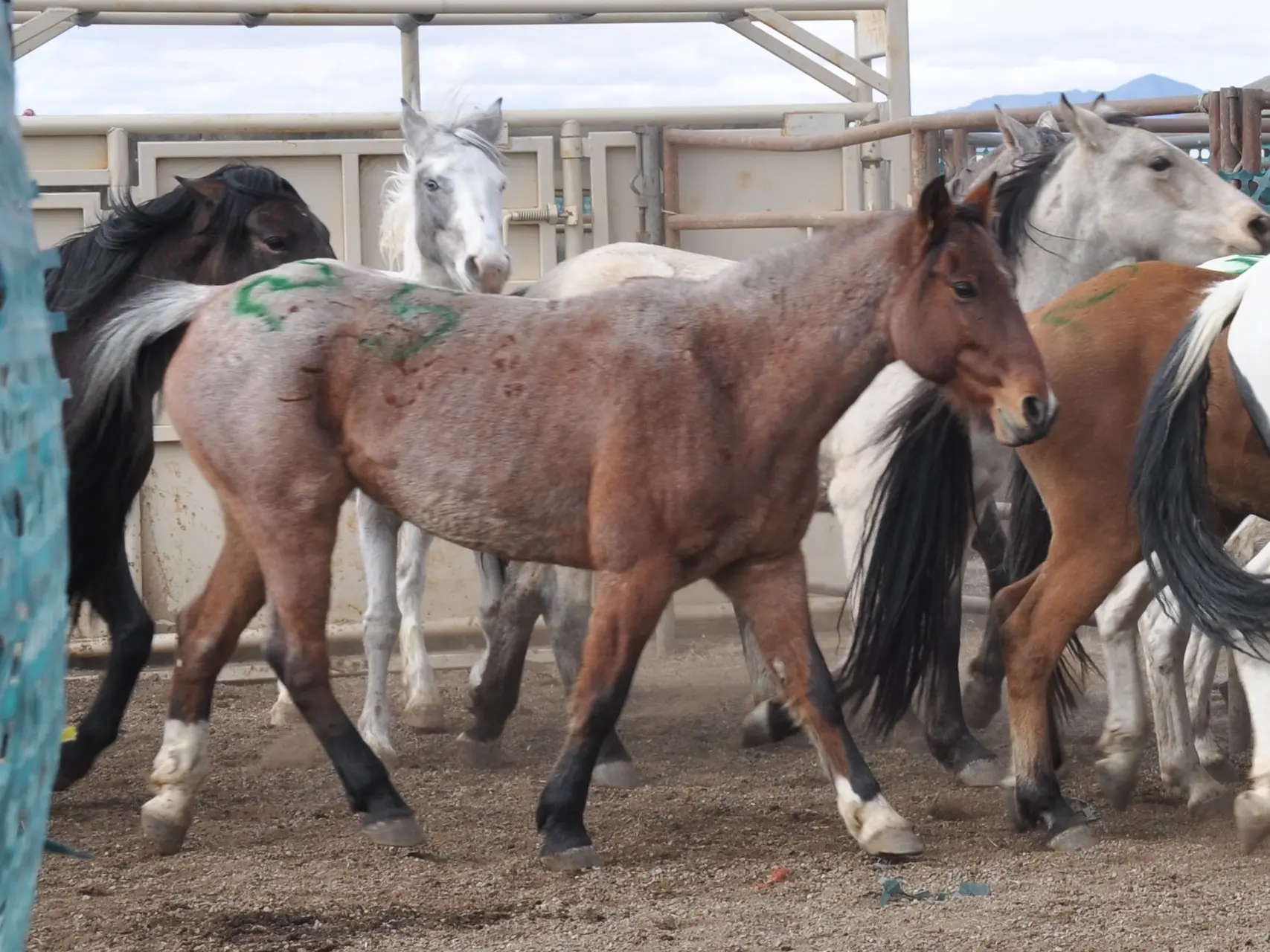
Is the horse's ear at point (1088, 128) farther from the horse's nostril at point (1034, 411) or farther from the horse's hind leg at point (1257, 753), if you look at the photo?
the horse's hind leg at point (1257, 753)

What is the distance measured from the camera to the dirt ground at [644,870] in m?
3.29

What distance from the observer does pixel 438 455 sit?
4.07 metres

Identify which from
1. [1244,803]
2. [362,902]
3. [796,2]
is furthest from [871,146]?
[362,902]

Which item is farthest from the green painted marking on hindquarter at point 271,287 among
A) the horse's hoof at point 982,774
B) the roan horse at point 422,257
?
the horse's hoof at point 982,774

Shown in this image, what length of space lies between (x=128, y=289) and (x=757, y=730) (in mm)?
2491

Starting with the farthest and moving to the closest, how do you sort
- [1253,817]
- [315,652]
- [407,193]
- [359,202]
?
[359,202]
[407,193]
[315,652]
[1253,817]

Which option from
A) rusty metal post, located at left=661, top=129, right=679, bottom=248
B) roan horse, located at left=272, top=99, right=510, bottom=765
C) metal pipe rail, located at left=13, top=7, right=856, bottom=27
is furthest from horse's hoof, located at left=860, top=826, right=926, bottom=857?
metal pipe rail, located at left=13, top=7, right=856, bottom=27

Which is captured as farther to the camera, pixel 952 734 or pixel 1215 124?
pixel 1215 124

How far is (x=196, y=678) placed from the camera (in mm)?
4254

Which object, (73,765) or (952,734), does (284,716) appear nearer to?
(73,765)

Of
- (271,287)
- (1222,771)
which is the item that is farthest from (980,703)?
(271,287)

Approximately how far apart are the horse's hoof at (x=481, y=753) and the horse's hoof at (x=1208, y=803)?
85.5 inches

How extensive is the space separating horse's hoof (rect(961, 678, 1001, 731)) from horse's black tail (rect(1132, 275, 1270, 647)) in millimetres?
1805

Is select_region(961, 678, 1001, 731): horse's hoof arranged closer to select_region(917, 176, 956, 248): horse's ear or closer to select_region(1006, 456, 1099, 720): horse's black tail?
select_region(1006, 456, 1099, 720): horse's black tail
